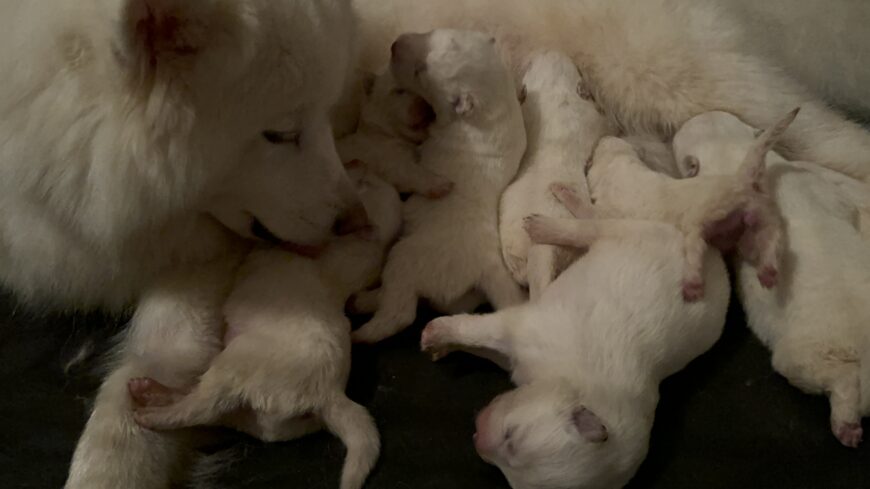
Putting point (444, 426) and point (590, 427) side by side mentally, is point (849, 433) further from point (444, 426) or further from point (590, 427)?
point (444, 426)

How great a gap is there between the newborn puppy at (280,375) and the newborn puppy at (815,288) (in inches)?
30.7

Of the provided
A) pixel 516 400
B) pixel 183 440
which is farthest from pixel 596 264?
pixel 183 440

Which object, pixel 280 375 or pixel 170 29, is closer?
pixel 170 29

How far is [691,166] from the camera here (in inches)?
69.8

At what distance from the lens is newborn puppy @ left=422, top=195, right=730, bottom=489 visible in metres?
1.27

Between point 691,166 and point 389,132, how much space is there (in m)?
0.69

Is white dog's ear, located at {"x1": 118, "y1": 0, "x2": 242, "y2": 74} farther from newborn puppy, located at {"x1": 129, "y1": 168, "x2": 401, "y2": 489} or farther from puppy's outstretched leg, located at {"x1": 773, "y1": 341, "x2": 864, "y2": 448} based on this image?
puppy's outstretched leg, located at {"x1": 773, "y1": 341, "x2": 864, "y2": 448}

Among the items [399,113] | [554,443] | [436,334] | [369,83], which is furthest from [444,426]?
[369,83]

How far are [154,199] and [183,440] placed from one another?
1.47 feet

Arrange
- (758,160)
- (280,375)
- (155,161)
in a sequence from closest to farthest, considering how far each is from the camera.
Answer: (155,161)
(280,375)
(758,160)

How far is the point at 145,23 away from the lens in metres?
1.07

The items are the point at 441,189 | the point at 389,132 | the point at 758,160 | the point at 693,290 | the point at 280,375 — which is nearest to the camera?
the point at 280,375

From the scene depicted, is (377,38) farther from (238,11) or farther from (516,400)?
(516,400)

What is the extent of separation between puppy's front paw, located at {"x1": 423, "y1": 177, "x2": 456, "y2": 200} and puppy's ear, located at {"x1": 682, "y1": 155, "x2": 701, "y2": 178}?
526 millimetres
